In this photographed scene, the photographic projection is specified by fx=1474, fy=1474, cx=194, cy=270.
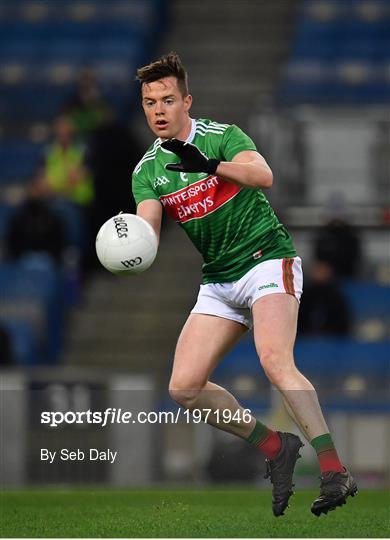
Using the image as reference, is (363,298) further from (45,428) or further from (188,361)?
(188,361)

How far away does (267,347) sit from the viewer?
7352mm

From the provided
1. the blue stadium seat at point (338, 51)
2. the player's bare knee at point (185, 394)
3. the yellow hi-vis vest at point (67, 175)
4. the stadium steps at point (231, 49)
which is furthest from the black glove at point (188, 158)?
the stadium steps at point (231, 49)

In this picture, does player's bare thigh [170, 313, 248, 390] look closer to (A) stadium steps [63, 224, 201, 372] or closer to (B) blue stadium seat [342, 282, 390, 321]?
(B) blue stadium seat [342, 282, 390, 321]

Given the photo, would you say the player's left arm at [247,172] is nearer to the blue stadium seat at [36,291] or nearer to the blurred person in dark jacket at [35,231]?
the blue stadium seat at [36,291]

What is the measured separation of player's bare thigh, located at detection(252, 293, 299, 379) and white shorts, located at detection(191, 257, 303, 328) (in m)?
0.07

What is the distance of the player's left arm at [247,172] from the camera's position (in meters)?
7.21

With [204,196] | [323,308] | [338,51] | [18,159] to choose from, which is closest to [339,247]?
[323,308]

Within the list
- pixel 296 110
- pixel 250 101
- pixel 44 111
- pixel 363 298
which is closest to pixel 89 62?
pixel 44 111

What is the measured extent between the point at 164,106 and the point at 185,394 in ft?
4.90

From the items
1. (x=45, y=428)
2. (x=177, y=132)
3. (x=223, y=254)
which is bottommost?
(x=45, y=428)

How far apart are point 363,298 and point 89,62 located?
5.62 m

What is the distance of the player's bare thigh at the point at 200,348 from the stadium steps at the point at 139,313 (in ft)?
24.3

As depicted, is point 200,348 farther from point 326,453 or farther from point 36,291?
point 36,291

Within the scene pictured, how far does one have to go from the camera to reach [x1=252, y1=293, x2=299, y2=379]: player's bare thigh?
7320 millimetres
